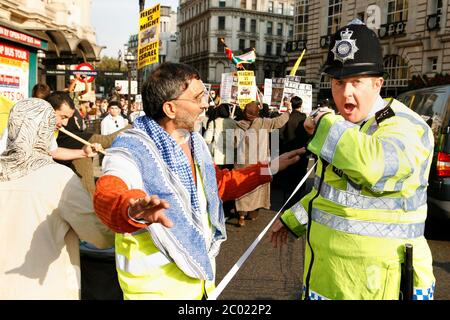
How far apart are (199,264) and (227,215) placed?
6.43m

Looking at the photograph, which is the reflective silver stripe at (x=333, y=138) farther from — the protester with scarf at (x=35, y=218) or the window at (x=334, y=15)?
the window at (x=334, y=15)

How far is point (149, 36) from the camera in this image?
442 inches

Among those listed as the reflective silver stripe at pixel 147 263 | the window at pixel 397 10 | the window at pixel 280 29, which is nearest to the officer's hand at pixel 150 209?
the reflective silver stripe at pixel 147 263

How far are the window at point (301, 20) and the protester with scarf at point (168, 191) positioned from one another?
48464 mm

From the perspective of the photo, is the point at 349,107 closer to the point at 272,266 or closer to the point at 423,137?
the point at 423,137

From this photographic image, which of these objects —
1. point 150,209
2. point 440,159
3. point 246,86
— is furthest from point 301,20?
point 150,209

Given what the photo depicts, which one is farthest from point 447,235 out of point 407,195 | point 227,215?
point 407,195

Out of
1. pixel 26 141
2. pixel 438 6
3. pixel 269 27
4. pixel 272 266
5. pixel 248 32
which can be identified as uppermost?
pixel 269 27

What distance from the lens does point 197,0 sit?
9419cm

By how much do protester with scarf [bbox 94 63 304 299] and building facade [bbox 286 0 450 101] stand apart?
26.0 metres

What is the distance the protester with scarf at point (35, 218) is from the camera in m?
2.22

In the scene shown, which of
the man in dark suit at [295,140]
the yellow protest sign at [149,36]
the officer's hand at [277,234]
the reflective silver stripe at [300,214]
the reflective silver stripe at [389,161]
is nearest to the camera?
the reflective silver stripe at [389,161]

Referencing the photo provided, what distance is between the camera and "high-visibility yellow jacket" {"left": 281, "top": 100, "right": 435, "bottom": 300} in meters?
1.86

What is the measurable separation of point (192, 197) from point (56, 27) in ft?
91.8
